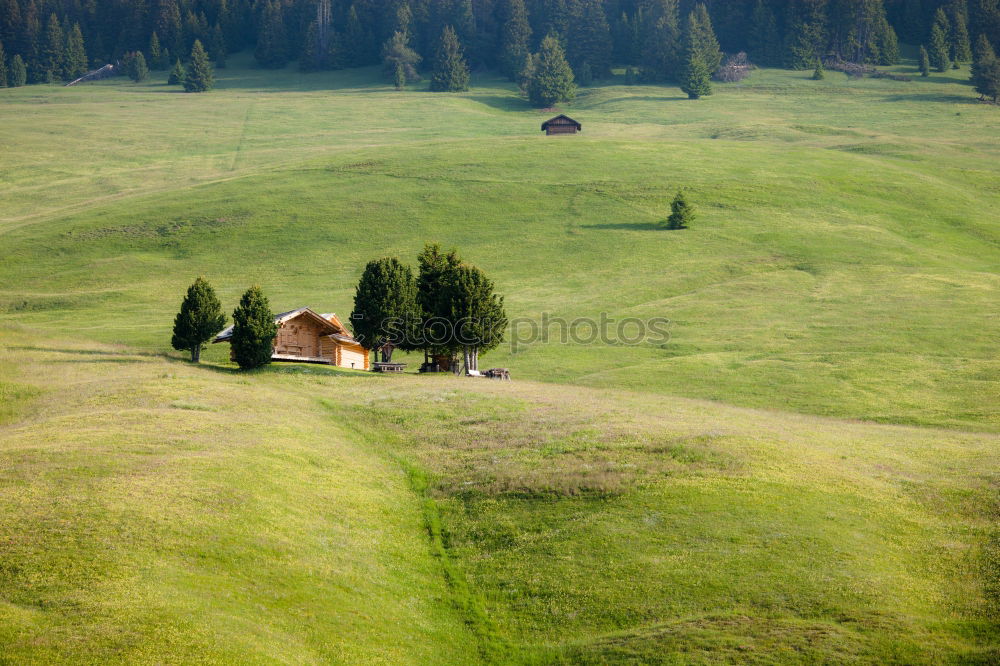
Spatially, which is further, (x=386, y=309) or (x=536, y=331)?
(x=536, y=331)

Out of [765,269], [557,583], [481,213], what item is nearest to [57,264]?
[481,213]

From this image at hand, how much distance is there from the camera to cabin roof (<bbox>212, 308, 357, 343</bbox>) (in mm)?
66688

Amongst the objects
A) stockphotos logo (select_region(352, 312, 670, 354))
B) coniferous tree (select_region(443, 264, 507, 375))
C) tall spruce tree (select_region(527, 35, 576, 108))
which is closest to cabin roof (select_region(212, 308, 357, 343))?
stockphotos logo (select_region(352, 312, 670, 354))

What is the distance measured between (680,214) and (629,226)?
20.6ft

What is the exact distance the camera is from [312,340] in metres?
69.8

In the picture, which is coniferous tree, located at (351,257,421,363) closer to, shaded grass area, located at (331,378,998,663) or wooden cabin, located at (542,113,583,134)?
shaded grass area, located at (331,378,998,663)

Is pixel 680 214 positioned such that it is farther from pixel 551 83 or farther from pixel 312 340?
pixel 551 83

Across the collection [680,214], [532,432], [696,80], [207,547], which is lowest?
[532,432]

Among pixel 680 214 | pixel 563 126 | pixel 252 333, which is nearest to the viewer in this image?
pixel 252 333

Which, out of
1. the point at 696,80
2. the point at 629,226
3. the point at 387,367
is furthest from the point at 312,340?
the point at 696,80

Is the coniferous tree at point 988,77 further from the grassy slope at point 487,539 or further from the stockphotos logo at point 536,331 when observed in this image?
the grassy slope at point 487,539

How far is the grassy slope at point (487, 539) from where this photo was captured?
24.7m

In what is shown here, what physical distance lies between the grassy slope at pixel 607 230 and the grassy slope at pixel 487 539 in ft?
67.1

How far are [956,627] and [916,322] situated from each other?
5490 centimetres
